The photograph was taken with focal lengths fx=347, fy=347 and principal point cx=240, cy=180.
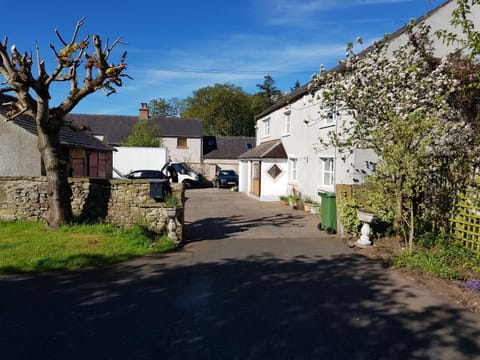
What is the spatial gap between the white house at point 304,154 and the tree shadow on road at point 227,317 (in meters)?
6.18

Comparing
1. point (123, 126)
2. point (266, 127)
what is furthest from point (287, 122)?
point (123, 126)

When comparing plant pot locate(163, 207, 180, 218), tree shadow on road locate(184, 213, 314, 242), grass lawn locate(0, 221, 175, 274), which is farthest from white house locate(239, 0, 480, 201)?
grass lawn locate(0, 221, 175, 274)

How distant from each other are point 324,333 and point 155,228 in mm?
5886

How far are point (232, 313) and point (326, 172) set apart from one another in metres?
10.7

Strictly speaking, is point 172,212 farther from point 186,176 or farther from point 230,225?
point 186,176

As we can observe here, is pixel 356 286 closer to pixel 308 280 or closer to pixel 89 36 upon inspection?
pixel 308 280

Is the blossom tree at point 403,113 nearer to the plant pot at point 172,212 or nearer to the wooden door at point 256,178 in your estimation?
the plant pot at point 172,212

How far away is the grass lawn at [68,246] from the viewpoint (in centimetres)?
671

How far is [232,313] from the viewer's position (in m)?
4.64

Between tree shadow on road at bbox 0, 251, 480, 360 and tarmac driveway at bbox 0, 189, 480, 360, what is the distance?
0.02 meters

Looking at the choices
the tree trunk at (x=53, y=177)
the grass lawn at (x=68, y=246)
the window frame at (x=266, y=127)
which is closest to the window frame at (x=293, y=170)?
the window frame at (x=266, y=127)

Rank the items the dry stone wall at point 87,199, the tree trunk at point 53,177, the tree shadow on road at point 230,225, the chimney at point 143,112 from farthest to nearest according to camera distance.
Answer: the chimney at point 143,112, the tree shadow on road at point 230,225, the dry stone wall at point 87,199, the tree trunk at point 53,177

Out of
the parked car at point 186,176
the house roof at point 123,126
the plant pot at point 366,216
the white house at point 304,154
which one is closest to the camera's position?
the plant pot at point 366,216

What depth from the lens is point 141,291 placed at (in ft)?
18.0
